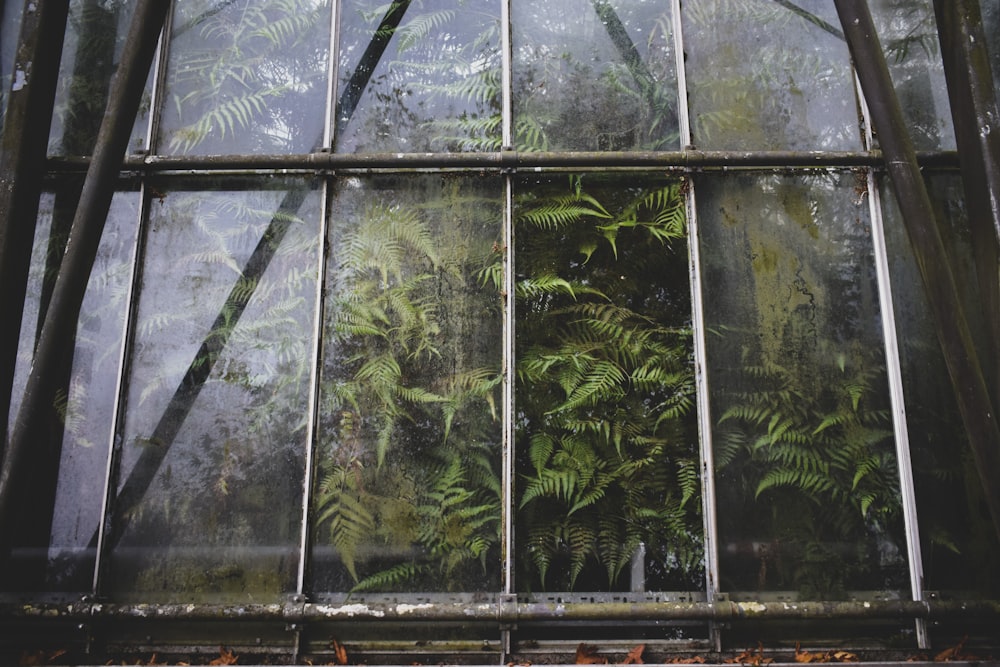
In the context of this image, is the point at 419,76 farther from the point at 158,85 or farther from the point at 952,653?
the point at 952,653

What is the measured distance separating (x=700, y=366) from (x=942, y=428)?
137cm

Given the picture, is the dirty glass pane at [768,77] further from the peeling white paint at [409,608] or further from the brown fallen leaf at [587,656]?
the peeling white paint at [409,608]

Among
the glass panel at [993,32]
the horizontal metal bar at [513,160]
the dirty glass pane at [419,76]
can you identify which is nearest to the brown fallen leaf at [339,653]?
the horizontal metal bar at [513,160]

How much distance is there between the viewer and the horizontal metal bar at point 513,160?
3.96 m

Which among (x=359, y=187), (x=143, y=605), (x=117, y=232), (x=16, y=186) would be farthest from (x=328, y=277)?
(x=143, y=605)

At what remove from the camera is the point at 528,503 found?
3.58 metres

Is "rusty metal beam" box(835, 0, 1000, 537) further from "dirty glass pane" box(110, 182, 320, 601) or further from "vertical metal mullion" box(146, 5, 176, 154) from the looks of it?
"vertical metal mullion" box(146, 5, 176, 154)

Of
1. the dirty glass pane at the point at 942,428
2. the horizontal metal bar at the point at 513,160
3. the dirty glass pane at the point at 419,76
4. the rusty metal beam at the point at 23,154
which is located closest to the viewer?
the rusty metal beam at the point at 23,154

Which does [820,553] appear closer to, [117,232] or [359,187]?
[359,187]

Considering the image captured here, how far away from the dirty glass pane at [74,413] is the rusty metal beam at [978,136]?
4730 millimetres

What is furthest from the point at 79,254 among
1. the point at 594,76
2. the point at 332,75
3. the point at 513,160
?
the point at 594,76

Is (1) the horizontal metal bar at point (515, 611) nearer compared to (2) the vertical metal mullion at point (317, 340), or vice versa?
(1) the horizontal metal bar at point (515, 611)

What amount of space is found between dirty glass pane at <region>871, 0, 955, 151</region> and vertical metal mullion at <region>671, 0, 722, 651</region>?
1.29 metres

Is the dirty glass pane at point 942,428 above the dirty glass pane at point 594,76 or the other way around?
Result: the other way around
